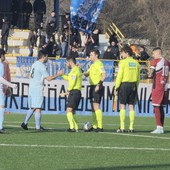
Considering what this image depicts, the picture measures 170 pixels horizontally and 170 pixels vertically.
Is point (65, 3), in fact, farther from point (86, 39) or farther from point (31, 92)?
point (31, 92)

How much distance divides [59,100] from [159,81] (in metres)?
10.4

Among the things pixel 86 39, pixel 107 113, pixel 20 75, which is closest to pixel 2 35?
pixel 86 39

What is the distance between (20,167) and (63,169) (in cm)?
64

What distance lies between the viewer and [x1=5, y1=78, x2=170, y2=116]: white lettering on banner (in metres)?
29.2

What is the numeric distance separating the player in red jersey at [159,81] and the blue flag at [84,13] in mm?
18398

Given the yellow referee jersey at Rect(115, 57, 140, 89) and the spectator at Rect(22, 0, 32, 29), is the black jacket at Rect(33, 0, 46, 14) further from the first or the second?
the yellow referee jersey at Rect(115, 57, 140, 89)

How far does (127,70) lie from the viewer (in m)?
19.2

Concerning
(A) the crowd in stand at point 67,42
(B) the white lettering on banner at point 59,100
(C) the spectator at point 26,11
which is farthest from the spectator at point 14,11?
(B) the white lettering on banner at point 59,100

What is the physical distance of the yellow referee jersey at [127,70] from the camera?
19219 mm

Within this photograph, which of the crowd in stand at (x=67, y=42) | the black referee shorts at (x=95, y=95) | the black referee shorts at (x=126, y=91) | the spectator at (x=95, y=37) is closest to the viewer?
the black referee shorts at (x=126, y=91)

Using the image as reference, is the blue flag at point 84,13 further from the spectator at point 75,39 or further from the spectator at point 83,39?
the spectator at point 83,39

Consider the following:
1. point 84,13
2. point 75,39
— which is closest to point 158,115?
point 84,13

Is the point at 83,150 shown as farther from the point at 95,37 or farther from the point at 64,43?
the point at 64,43

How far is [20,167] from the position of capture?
12.1 m
